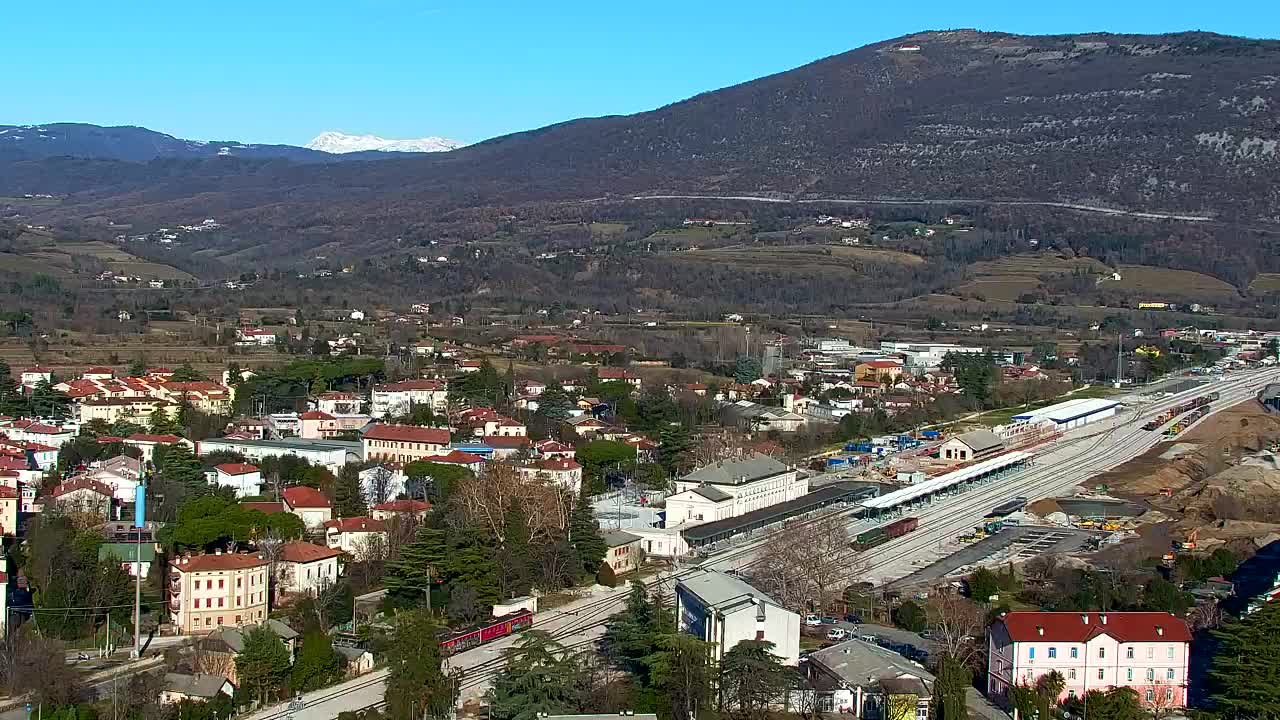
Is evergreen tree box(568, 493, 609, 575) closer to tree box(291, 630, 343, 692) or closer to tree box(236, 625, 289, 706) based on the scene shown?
tree box(291, 630, 343, 692)

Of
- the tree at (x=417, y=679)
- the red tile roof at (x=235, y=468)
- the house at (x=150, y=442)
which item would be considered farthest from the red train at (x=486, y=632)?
the house at (x=150, y=442)

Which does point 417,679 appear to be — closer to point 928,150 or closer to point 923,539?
point 923,539

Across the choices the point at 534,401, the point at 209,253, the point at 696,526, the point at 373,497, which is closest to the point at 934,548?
the point at 696,526

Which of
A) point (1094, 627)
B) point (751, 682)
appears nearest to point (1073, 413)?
point (1094, 627)

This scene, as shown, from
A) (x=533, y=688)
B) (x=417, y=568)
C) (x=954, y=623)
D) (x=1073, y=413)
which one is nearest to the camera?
(x=533, y=688)

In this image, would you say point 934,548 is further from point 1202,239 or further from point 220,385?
point 1202,239

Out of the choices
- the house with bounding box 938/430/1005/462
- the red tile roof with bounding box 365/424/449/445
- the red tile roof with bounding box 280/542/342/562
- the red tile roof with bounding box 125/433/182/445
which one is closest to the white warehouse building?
the house with bounding box 938/430/1005/462
